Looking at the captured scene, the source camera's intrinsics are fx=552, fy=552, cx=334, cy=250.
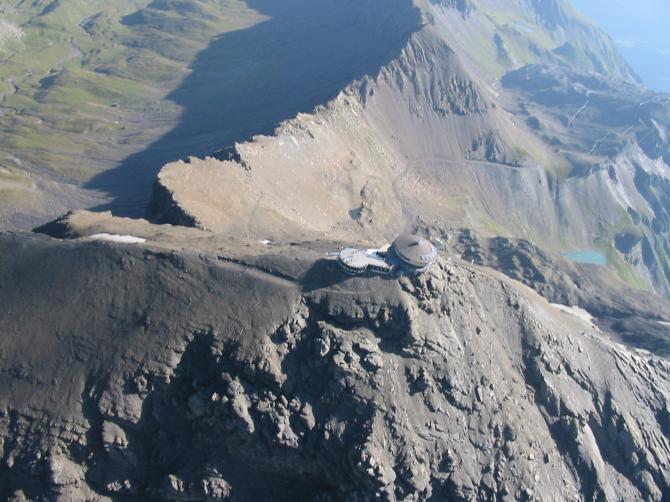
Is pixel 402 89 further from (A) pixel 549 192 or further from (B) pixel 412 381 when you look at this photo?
(B) pixel 412 381

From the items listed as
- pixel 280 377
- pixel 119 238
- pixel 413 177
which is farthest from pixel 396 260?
pixel 413 177

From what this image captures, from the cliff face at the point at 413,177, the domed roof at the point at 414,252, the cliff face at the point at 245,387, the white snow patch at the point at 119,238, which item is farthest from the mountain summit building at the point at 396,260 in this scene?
the cliff face at the point at 413,177

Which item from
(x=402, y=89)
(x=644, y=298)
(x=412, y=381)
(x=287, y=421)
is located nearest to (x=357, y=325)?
(x=412, y=381)

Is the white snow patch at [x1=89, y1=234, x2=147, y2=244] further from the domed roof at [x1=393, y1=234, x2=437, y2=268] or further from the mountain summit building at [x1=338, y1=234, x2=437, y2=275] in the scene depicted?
the domed roof at [x1=393, y1=234, x2=437, y2=268]

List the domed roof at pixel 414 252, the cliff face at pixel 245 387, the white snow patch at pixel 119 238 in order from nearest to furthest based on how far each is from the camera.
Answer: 1. the cliff face at pixel 245 387
2. the domed roof at pixel 414 252
3. the white snow patch at pixel 119 238

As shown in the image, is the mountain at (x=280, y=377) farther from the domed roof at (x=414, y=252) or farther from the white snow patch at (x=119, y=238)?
the domed roof at (x=414, y=252)

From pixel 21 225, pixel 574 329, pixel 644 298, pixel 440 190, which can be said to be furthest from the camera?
pixel 440 190
